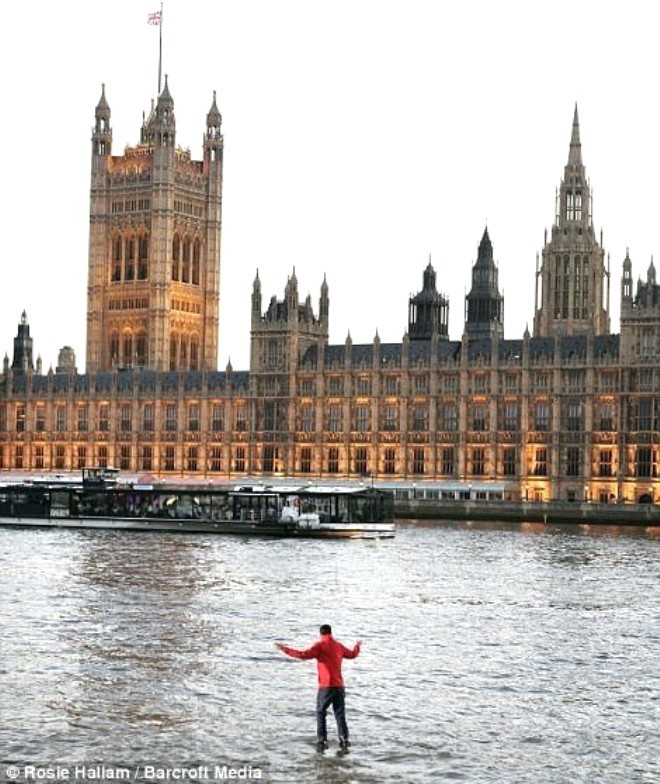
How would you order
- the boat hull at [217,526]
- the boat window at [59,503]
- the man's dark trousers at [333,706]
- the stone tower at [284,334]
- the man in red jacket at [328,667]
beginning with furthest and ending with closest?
the stone tower at [284,334]
the boat window at [59,503]
the boat hull at [217,526]
the man's dark trousers at [333,706]
the man in red jacket at [328,667]

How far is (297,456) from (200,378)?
1823 cm

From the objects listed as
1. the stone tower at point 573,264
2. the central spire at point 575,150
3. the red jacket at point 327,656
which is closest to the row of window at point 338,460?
the stone tower at point 573,264

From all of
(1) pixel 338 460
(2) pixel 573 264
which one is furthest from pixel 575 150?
(1) pixel 338 460

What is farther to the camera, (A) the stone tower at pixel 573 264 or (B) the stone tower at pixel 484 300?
(A) the stone tower at pixel 573 264

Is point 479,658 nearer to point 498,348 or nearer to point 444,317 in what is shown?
point 498,348

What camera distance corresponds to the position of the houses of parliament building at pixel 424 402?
15488 centimetres

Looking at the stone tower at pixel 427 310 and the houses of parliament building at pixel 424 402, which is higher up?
the stone tower at pixel 427 310

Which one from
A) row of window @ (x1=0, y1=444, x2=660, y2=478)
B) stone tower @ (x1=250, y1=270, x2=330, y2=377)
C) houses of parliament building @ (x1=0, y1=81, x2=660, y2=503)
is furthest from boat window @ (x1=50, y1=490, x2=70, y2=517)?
stone tower @ (x1=250, y1=270, x2=330, y2=377)

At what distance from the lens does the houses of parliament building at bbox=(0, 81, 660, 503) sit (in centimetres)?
15488

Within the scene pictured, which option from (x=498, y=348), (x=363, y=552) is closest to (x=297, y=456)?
(x=498, y=348)

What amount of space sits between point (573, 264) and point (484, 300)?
12.9 m

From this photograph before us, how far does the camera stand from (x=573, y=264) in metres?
188

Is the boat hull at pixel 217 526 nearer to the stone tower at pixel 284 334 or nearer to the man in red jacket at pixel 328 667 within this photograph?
the stone tower at pixel 284 334

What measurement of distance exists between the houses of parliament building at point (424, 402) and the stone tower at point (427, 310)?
0.63ft
